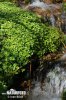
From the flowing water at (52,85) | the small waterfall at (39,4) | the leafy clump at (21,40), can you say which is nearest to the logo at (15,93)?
the flowing water at (52,85)

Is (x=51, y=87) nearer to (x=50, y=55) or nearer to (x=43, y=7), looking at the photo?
(x=50, y=55)

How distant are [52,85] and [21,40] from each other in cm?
153

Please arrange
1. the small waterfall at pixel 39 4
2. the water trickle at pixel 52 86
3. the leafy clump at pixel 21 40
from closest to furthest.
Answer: the water trickle at pixel 52 86 < the leafy clump at pixel 21 40 < the small waterfall at pixel 39 4

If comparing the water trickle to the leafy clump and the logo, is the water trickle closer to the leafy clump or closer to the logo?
the logo

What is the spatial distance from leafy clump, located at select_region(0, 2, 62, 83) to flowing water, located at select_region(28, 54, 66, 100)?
61cm

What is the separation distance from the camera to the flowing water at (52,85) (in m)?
9.34

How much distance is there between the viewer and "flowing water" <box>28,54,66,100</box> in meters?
9.34

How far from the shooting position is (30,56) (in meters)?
9.72

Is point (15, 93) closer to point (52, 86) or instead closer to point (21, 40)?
point (52, 86)

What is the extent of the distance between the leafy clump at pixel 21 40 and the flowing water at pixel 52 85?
614mm

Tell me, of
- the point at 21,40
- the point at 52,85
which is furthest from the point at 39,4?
the point at 52,85

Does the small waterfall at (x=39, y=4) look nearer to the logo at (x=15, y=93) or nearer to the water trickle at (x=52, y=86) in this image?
the water trickle at (x=52, y=86)

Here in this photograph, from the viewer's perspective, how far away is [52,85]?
9.68 m

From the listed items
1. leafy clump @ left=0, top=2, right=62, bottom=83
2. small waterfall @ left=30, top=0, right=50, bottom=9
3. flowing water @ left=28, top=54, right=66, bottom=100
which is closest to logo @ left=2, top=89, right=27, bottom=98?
flowing water @ left=28, top=54, right=66, bottom=100
